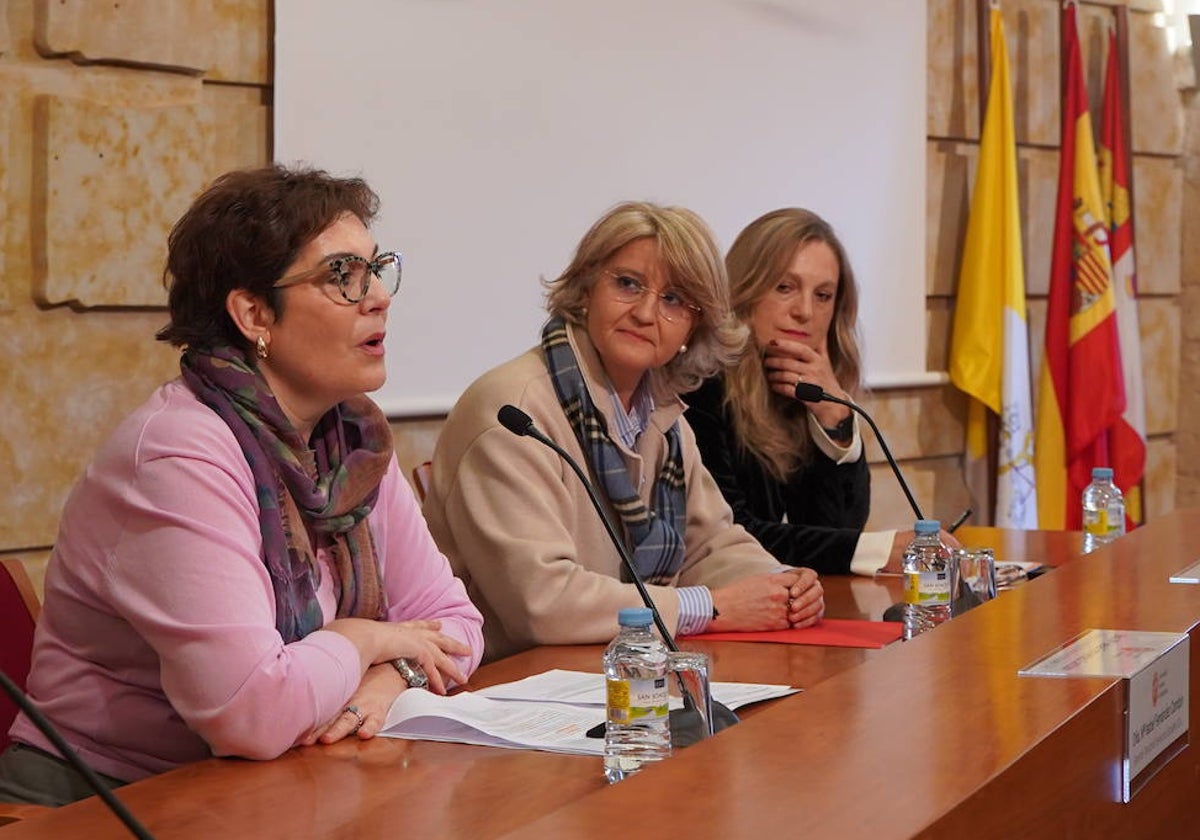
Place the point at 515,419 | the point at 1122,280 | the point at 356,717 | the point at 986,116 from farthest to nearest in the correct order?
the point at 1122,280, the point at 986,116, the point at 515,419, the point at 356,717

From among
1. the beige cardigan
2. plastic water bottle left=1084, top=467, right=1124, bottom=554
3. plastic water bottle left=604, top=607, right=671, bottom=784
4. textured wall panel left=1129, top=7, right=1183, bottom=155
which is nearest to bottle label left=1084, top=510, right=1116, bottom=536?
plastic water bottle left=1084, top=467, right=1124, bottom=554

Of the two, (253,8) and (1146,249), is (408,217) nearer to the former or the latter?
(253,8)

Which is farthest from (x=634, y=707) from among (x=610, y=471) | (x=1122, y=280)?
(x=1122, y=280)

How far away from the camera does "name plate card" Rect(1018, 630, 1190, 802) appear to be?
1.62 metres

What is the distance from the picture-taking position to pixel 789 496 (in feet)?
12.2

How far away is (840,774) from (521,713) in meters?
0.79

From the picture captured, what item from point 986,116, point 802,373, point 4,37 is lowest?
point 802,373

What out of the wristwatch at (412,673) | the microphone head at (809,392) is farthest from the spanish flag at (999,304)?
the wristwatch at (412,673)

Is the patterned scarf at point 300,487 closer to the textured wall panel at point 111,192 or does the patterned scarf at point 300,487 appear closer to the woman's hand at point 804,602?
the woman's hand at point 804,602

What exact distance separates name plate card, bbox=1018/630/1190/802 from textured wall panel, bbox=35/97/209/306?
7.36ft

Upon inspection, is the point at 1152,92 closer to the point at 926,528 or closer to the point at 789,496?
the point at 789,496

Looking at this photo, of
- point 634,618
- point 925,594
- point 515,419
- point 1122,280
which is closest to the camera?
point 634,618

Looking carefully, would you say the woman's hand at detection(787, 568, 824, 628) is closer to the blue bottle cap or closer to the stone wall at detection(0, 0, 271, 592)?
the blue bottle cap

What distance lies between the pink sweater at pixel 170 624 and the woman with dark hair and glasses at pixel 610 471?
1.94 ft
